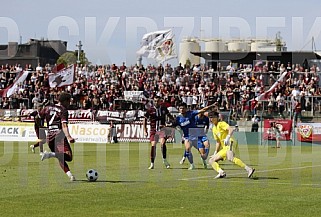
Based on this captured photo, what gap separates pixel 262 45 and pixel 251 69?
22.9 metres

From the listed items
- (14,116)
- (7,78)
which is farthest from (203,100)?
(7,78)

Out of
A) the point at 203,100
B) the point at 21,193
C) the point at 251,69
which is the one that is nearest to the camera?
the point at 21,193

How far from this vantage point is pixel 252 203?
14961mm

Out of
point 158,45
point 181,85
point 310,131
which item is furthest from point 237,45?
point 310,131

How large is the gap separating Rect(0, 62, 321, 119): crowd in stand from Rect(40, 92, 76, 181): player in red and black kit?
26128 millimetres

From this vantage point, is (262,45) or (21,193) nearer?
(21,193)

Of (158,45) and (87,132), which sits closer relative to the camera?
(87,132)

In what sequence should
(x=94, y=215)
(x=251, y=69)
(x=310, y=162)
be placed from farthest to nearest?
(x=251, y=69) < (x=310, y=162) < (x=94, y=215)

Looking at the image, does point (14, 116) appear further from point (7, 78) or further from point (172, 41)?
point (172, 41)

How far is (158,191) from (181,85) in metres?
35.0

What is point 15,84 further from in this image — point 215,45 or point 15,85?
point 215,45

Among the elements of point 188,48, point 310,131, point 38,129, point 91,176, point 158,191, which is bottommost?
point 158,191

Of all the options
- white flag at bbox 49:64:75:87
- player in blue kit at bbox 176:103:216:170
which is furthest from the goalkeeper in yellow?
white flag at bbox 49:64:75:87

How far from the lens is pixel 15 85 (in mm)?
54812
